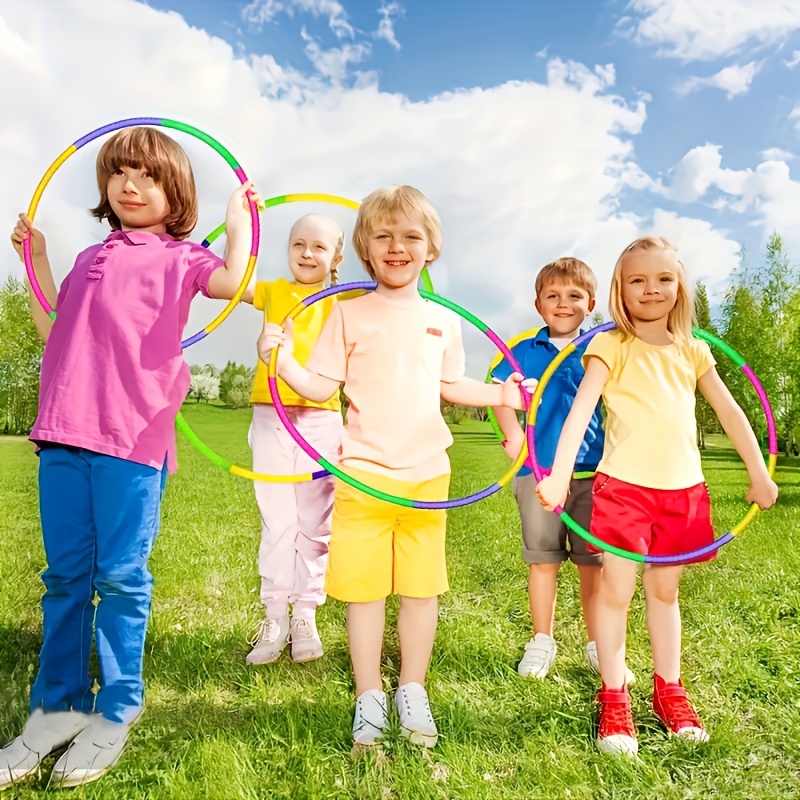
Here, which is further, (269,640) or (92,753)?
(269,640)

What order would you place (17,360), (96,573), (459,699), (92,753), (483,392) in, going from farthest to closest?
1. (17,360)
2. (459,699)
3. (483,392)
4. (96,573)
5. (92,753)

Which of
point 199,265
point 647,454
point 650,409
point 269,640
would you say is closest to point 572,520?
point 647,454

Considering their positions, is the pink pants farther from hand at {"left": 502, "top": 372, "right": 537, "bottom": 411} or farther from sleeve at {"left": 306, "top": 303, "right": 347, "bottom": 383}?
hand at {"left": 502, "top": 372, "right": 537, "bottom": 411}

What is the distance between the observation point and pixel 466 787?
313 centimetres

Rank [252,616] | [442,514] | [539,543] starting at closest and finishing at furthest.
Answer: [442,514] < [539,543] < [252,616]

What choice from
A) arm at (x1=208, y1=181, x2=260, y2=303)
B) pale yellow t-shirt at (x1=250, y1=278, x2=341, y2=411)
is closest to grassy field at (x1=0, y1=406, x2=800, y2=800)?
pale yellow t-shirt at (x1=250, y1=278, x2=341, y2=411)

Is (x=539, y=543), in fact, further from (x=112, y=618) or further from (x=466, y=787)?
(x=112, y=618)

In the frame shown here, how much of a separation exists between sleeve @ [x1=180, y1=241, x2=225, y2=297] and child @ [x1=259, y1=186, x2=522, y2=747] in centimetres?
31

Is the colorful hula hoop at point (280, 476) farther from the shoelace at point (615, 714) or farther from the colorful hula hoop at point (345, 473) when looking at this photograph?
the shoelace at point (615, 714)

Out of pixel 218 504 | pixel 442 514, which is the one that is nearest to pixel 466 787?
pixel 442 514

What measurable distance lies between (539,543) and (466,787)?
1.40 metres

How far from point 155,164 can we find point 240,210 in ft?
1.19

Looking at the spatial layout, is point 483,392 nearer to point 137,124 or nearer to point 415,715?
point 415,715

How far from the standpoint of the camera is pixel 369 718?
3.44 meters
